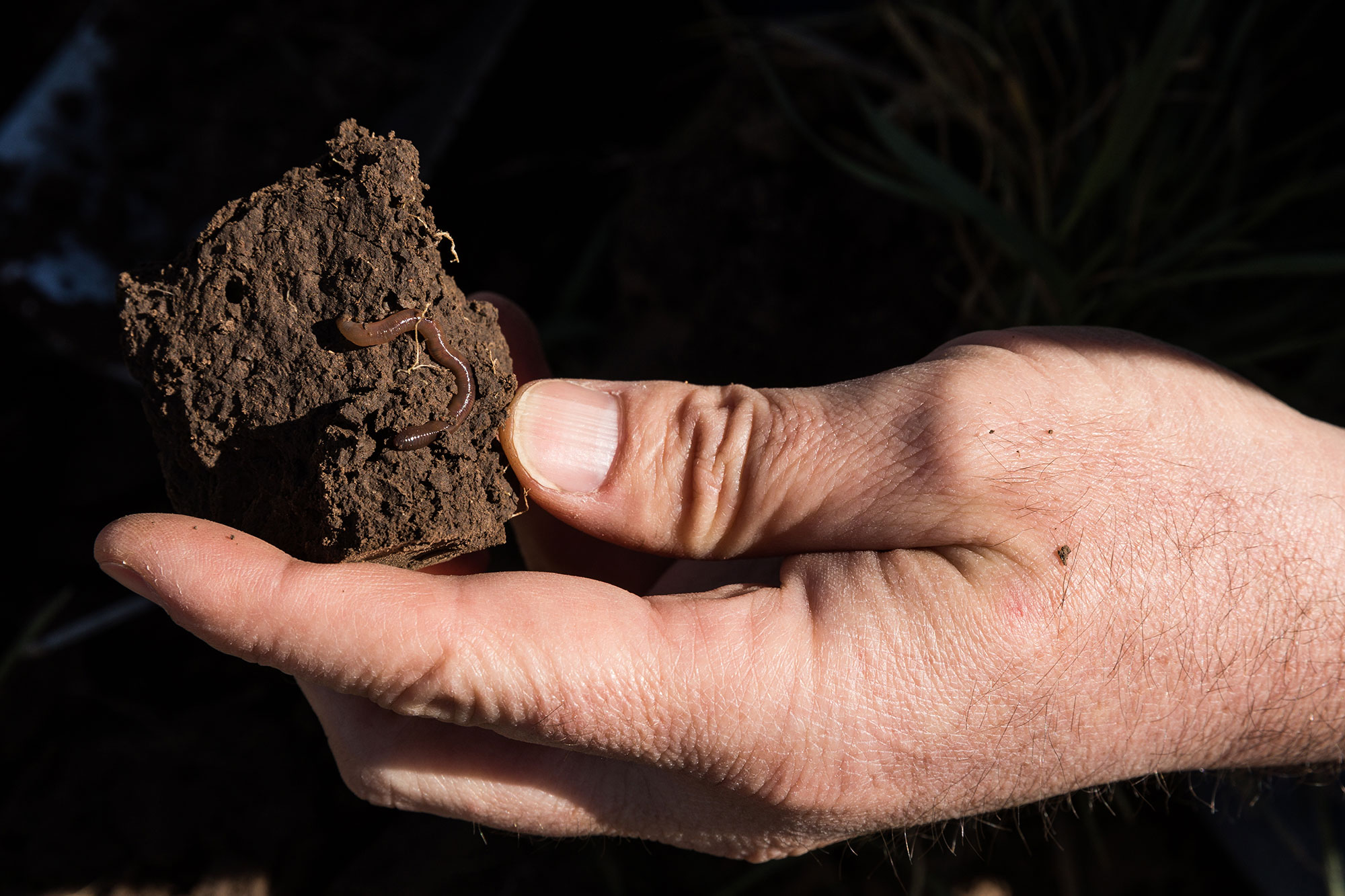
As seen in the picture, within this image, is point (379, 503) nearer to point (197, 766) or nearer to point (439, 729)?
point (439, 729)

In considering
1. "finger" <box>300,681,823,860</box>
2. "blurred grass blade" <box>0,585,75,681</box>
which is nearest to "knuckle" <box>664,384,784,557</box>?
"finger" <box>300,681,823,860</box>

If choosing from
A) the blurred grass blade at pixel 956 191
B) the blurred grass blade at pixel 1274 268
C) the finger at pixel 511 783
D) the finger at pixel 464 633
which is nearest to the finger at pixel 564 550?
the finger at pixel 511 783

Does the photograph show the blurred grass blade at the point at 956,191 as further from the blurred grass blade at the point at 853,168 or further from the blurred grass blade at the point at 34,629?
the blurred grass blade at the point at 34,629

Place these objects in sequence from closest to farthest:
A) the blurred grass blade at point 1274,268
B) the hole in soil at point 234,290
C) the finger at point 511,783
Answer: the hole in soil at point 234,290 < the finger at point 511,783 < the blurred grass blade at point 1274,268

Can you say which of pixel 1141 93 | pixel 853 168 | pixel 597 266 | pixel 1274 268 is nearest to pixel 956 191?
pixel 853 168

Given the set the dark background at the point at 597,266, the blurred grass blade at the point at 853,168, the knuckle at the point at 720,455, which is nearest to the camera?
the knuckle at the point at 720,455

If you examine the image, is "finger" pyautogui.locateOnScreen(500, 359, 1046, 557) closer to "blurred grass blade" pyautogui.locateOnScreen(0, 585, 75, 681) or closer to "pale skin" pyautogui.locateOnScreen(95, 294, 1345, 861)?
"pale skin" pyautogui.locateOnScreen(95, 294, 1345, 861)

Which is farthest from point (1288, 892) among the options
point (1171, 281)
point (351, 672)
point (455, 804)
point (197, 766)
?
point (197, 766)
